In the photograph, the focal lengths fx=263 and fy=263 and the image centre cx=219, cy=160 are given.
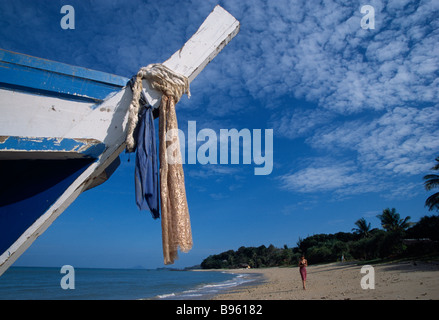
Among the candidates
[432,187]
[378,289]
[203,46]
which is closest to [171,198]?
[203,46]

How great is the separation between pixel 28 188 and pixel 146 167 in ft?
3.48

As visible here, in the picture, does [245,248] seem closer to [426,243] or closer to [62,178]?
[426,243]

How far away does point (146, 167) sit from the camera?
2.49 m

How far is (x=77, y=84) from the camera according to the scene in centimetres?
254

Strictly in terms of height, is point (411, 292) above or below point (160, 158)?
below

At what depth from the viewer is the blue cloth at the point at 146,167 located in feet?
7.97

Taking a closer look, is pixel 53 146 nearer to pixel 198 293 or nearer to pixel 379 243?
pixel 198 293

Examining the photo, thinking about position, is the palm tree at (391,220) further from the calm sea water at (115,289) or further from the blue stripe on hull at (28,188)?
the blue stripe on hull at (28,188)

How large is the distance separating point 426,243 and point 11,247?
90.2ft

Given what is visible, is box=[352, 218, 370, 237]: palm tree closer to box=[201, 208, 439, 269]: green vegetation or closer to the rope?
box=[201, 208, 439, 269]: green vegetation

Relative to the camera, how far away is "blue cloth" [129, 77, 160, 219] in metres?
2.43

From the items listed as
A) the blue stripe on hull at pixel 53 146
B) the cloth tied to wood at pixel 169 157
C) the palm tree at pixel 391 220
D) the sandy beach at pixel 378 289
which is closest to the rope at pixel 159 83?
the cloth tied to wood at pixel 169 157
